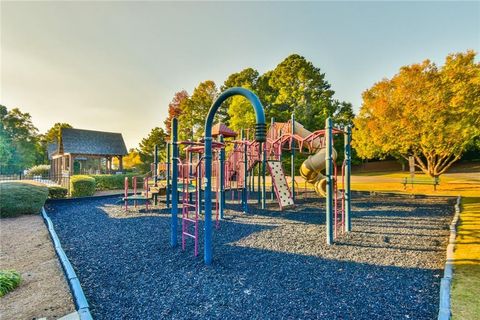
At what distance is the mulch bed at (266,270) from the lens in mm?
3215

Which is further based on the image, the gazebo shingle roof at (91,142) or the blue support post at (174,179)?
the gazebo shingle roof at (91,142)

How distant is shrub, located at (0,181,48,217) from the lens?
31.2 ft

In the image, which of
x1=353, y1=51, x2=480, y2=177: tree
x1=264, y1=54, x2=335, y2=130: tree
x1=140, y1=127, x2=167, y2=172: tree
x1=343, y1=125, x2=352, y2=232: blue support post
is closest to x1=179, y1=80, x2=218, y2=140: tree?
x1=140, y1=127, x2=167, y2=172: tree

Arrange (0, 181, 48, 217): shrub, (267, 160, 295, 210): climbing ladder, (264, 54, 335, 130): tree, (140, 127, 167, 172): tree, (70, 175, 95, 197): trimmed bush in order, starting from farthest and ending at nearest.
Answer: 1. (140, 127, 167, 172): tree
2. (264, 54, 335, 130): tree
3. (70, 175, 95, 197): trimmed bush
4. (267, 160, 295, 210): climbing ladder
5. (0, 181, 48, 217): shrub

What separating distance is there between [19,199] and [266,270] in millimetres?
10379

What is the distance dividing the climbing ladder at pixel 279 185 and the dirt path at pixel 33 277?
24.5 feet

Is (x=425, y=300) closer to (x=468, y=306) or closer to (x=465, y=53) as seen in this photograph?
(x=468, y=306)

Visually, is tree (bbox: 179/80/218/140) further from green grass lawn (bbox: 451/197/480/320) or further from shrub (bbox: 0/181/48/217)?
green grass lawn (bbox: 451/197/480/320)

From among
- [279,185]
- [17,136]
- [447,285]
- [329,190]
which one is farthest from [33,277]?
[17,136]

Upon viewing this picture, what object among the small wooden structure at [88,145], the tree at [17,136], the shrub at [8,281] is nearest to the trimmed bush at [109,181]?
the small wooden structure at [88,145]

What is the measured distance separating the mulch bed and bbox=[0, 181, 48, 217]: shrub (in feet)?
8.48

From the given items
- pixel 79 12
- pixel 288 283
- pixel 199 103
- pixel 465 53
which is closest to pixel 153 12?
pixel 79 12

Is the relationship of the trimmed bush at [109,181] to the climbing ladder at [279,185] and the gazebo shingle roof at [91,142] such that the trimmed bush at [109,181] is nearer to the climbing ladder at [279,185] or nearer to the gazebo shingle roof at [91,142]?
the gazebo shingle roof at [91,142]

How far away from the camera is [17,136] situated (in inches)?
1462
